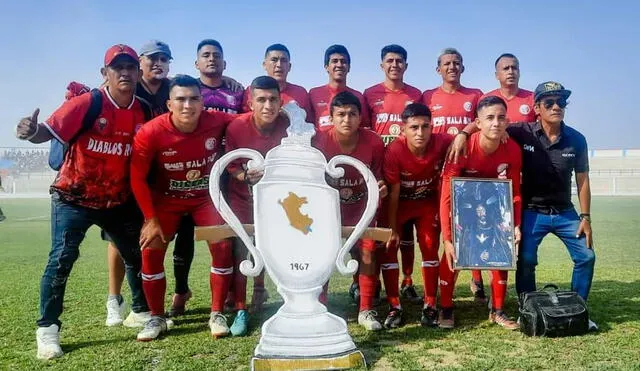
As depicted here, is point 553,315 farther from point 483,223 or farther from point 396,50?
point 396,50

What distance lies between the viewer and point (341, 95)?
467cm

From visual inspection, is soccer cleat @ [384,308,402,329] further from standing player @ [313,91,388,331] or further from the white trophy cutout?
the white trophy cutout

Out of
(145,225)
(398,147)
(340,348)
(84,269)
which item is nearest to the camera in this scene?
(340,348)

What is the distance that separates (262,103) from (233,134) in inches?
16.2

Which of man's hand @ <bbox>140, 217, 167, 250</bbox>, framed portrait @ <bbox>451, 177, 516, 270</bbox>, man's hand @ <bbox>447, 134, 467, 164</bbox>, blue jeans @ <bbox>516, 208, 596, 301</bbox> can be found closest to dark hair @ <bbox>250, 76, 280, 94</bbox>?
man's hand @ <bbox>140, 217, 167, 250</bbox>

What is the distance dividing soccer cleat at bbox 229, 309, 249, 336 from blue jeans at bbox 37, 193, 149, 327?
3.72 ft

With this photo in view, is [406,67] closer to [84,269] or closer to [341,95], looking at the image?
[341,95]

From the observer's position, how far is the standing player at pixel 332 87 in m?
5.85

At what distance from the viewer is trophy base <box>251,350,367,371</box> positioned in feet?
11.8

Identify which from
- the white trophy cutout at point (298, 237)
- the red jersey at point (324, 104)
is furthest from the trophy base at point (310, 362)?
the red jersey at point (324, 104)

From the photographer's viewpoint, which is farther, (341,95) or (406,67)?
(406,67)

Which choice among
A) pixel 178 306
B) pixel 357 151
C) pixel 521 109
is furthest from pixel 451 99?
pixel 178 306

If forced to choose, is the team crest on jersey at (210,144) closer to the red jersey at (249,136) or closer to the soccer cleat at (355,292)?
the red jersey at (249,136)

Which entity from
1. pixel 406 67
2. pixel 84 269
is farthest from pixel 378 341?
pixel 84 269
